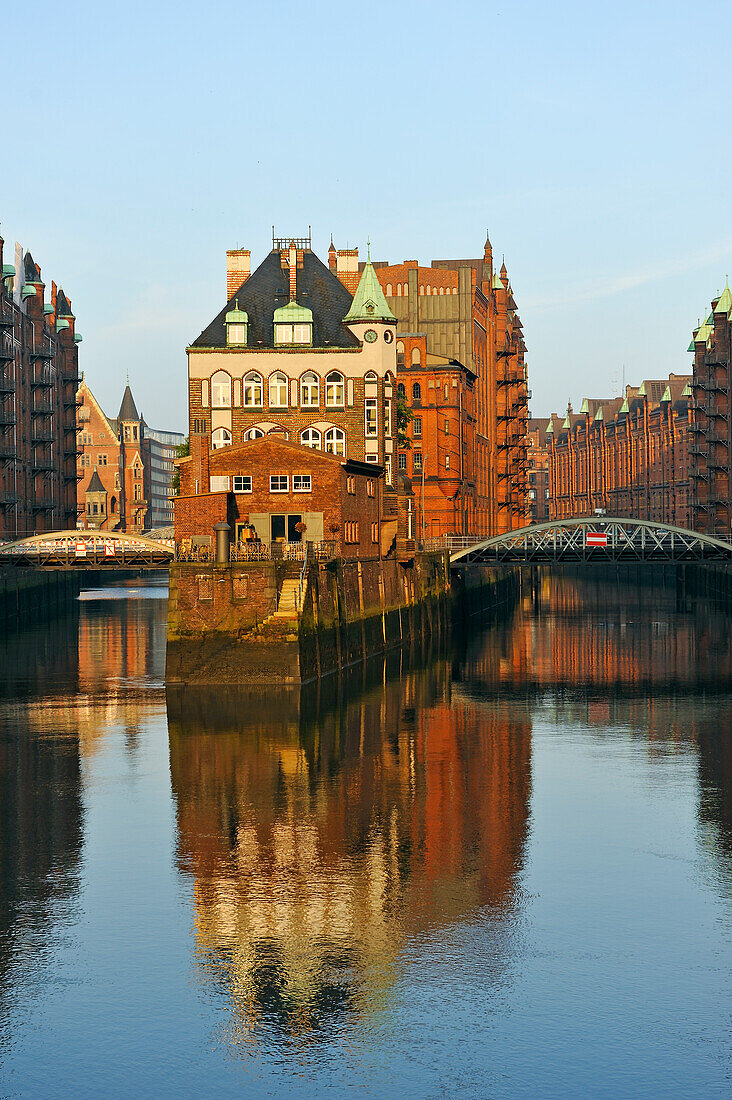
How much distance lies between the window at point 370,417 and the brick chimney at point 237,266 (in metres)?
15.1

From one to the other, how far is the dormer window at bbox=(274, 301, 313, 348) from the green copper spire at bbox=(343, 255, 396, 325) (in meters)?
2.35

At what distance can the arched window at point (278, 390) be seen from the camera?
8519 cm

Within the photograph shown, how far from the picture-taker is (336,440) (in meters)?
84.6

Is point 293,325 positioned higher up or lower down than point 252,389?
higher up

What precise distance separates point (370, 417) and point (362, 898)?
56.2m

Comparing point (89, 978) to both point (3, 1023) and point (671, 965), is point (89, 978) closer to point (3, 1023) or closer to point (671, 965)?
point (3, 1023)

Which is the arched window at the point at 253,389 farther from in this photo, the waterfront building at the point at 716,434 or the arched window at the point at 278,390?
the waterfront building at the point at 716,434

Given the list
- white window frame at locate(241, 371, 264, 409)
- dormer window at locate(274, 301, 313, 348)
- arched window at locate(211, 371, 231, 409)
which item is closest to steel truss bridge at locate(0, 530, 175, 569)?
arched window at locate(211, 371, 231, 409)

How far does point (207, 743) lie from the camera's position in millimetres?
48406

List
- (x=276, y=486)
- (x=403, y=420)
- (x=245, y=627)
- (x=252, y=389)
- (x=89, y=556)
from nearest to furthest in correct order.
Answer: (x=245, y=627) < (x=276, y=486) < (x=252, y=389) < (x=89, y=556) < (x=403, y=420)

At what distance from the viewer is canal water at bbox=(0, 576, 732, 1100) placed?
22938mm

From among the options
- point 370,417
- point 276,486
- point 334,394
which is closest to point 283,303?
point 334,394

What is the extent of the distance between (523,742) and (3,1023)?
96.2 feet

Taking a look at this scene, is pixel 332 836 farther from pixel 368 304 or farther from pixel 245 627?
pixel 368 304
